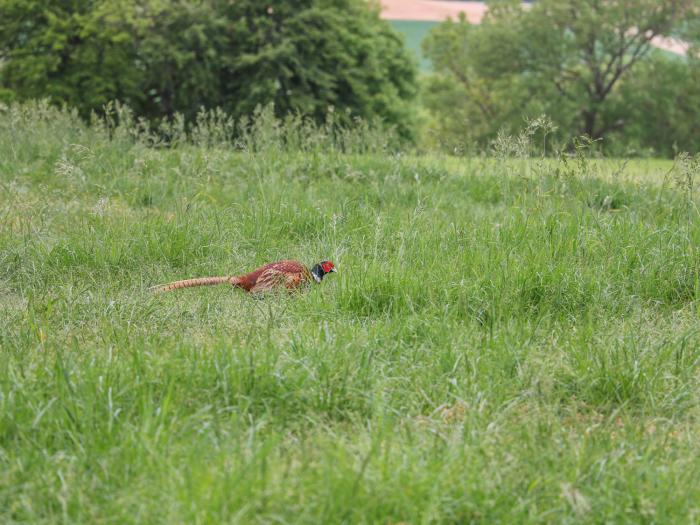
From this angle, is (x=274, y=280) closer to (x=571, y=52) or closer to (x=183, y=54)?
(x=183, y=54)

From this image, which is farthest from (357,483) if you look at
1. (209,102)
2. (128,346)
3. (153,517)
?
(209,102)

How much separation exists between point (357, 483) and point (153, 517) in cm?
62

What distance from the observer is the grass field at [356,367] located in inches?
98.1

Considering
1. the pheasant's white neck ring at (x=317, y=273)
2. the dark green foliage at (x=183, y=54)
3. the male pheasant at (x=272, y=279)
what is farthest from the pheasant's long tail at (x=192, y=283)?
the dark green foliage at (x=183, y=54)

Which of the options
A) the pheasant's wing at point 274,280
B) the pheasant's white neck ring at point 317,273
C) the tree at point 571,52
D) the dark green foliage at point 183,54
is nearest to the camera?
the pheasant's wing at point 274,280

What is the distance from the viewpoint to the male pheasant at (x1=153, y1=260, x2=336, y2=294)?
4.75 metres

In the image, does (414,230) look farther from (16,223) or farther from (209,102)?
(209,102)

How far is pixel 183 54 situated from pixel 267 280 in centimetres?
2294

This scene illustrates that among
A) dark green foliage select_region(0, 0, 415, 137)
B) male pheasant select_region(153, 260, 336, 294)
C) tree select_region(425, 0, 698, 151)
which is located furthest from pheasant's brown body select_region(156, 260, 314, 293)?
tree select_region(425, 0, 698, 151)

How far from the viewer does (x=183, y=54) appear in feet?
85.5

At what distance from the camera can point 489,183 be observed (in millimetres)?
7844

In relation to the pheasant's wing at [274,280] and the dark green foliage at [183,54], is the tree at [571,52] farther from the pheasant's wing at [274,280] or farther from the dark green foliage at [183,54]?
the pheasant's wing at [274,280]

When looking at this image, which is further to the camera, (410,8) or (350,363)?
(410,8)

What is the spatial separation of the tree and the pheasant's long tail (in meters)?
31.8
